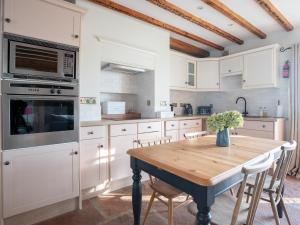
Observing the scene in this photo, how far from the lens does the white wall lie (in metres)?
2.55

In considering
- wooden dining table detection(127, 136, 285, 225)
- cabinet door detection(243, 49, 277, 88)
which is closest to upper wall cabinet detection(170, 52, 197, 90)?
cabinet door detection(243, 49, 277, 88)

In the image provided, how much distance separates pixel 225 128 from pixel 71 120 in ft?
4.99

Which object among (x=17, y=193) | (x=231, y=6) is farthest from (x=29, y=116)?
(x=231, y=6)

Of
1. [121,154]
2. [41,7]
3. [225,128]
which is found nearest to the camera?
[225,128]

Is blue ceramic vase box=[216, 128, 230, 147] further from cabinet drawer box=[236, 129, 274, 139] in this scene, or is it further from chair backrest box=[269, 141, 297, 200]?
cabinet drawer box=[236, 129, 274, 139]

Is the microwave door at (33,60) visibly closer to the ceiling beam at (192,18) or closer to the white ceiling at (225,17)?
the white ceiling at (225,17)

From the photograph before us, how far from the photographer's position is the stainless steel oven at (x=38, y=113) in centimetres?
169

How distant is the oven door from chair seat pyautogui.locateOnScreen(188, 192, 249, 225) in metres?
1.40

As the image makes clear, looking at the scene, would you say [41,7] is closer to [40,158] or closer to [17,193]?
[40,158]

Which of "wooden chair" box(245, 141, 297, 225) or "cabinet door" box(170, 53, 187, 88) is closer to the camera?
"wooden chair" box(245, 141, 297, 225)

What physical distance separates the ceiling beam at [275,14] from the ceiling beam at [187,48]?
→ 5.39 feet

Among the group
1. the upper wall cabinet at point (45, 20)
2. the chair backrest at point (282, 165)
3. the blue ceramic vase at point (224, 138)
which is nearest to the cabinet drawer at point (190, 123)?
the blue ceramic vase at point (224, 138)

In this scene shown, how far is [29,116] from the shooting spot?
71.6 inches

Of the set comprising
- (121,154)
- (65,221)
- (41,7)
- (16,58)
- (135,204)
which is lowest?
(65,221)
